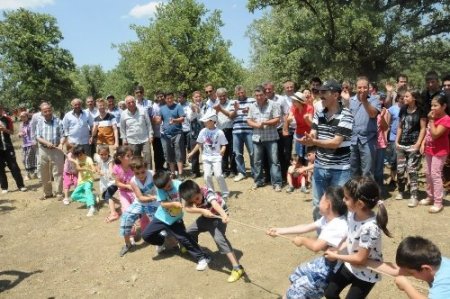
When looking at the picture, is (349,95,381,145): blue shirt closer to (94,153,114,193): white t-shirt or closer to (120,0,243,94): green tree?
(94,153,114,193): white t-shirt

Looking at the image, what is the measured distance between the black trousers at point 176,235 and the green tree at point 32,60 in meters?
26.1

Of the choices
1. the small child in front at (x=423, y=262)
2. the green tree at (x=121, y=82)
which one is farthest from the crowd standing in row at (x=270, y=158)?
the green tree at (x=121, y=82)

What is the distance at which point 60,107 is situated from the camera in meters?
30.3

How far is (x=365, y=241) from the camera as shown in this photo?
10.0 feet

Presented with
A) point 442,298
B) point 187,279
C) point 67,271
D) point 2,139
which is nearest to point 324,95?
point 442,298

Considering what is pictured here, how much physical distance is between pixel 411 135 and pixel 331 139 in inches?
115

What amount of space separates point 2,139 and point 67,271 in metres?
5.99

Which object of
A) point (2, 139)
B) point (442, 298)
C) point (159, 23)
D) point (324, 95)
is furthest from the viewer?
point (159, 23)

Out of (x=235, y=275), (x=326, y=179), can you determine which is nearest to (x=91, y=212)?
(x=235, y=275)

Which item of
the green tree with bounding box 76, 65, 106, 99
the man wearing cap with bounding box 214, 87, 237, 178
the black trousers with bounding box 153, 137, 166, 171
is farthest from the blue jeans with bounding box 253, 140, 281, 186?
the green tree with bounding box 76, 65, 106, 99

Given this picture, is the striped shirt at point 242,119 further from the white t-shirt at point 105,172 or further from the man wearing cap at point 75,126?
the man wearing cap at point 75,126

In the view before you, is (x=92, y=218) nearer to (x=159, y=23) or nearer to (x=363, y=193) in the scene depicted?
(x=363, y=193)

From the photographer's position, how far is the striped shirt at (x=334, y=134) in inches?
174

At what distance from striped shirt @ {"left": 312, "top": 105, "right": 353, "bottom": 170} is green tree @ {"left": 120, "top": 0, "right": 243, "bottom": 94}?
2369cm
